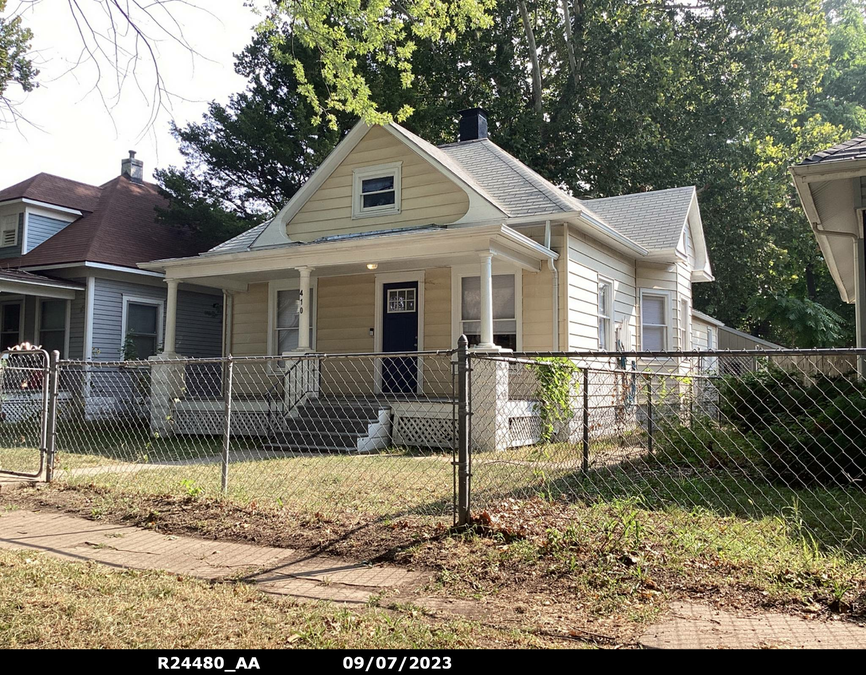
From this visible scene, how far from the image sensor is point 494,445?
1001cm

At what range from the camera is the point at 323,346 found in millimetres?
14695

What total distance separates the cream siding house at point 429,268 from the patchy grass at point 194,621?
292 inches

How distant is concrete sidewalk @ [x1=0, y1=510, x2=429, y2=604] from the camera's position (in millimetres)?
4219

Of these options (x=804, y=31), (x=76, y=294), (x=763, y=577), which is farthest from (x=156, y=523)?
(x=804, y=31)

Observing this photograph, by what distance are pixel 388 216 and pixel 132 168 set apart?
14616mm

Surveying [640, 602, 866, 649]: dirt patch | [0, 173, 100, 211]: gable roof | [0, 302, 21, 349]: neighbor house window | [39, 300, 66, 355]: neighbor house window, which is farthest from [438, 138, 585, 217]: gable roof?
[0, 302, 21, 349]: neighbor house window

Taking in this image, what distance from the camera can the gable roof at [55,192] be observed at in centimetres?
2023

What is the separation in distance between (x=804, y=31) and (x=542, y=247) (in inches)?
792

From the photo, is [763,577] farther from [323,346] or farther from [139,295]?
[139,295]

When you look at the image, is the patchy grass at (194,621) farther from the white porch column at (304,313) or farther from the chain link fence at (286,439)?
the white porch column at (304,313)

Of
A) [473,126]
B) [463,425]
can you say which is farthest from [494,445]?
[473,126]

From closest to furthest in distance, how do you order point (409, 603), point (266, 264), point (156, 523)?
point (409, 603)
point (156, 523)
point (266, 264)

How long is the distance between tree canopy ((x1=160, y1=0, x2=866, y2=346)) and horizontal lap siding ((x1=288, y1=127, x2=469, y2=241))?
7717 mm

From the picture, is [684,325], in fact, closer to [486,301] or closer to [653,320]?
[653,320]
